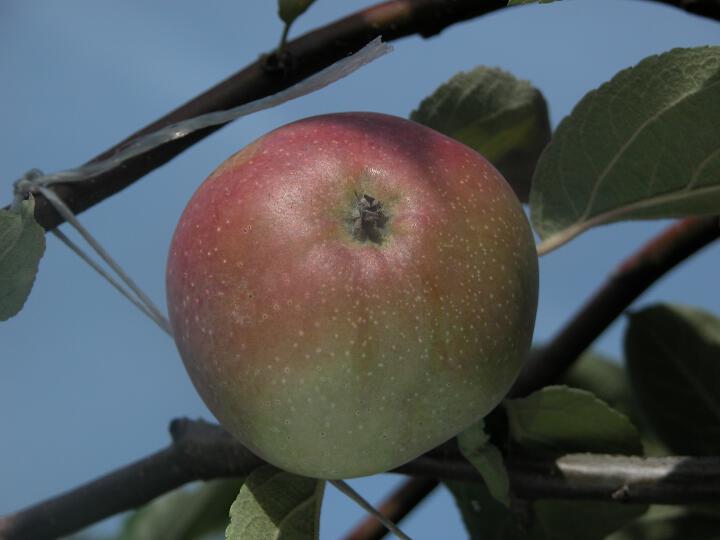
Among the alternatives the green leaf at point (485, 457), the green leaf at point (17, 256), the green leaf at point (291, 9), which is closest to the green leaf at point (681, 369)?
the green leaf at point (485, 457)

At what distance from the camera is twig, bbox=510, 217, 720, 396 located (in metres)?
0.84

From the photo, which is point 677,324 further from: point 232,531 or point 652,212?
point 232,531

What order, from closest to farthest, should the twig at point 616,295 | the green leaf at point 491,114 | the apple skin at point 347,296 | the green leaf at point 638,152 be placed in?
the apple skin at point 347,296, the green leaf at point 638,152, the green leaf at point 491,114, the twig at point 616,295

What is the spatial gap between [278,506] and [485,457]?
0.42 ft

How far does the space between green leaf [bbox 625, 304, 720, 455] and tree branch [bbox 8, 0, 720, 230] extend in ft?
1.29

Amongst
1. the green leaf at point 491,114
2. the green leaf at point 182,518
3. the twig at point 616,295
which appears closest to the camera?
the green leaf at point 491,114

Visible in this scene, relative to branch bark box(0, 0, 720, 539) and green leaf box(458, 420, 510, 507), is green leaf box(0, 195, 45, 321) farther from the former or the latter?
green leaf box(458, 420, 510, 507)

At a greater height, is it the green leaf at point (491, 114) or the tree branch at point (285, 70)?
the tree branch at point (285, 70)

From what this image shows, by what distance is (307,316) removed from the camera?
0.46 meters

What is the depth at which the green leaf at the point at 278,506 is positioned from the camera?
58cm

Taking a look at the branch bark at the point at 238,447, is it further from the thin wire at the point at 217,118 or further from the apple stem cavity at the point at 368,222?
the apple stem cavity at the point at 368,222

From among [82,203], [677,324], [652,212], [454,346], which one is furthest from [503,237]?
[677,324]

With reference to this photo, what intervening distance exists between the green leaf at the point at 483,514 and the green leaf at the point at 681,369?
0.23m

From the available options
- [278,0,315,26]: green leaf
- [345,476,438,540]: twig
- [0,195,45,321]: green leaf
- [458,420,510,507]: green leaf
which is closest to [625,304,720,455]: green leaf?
[345,476,438,540]: twig
